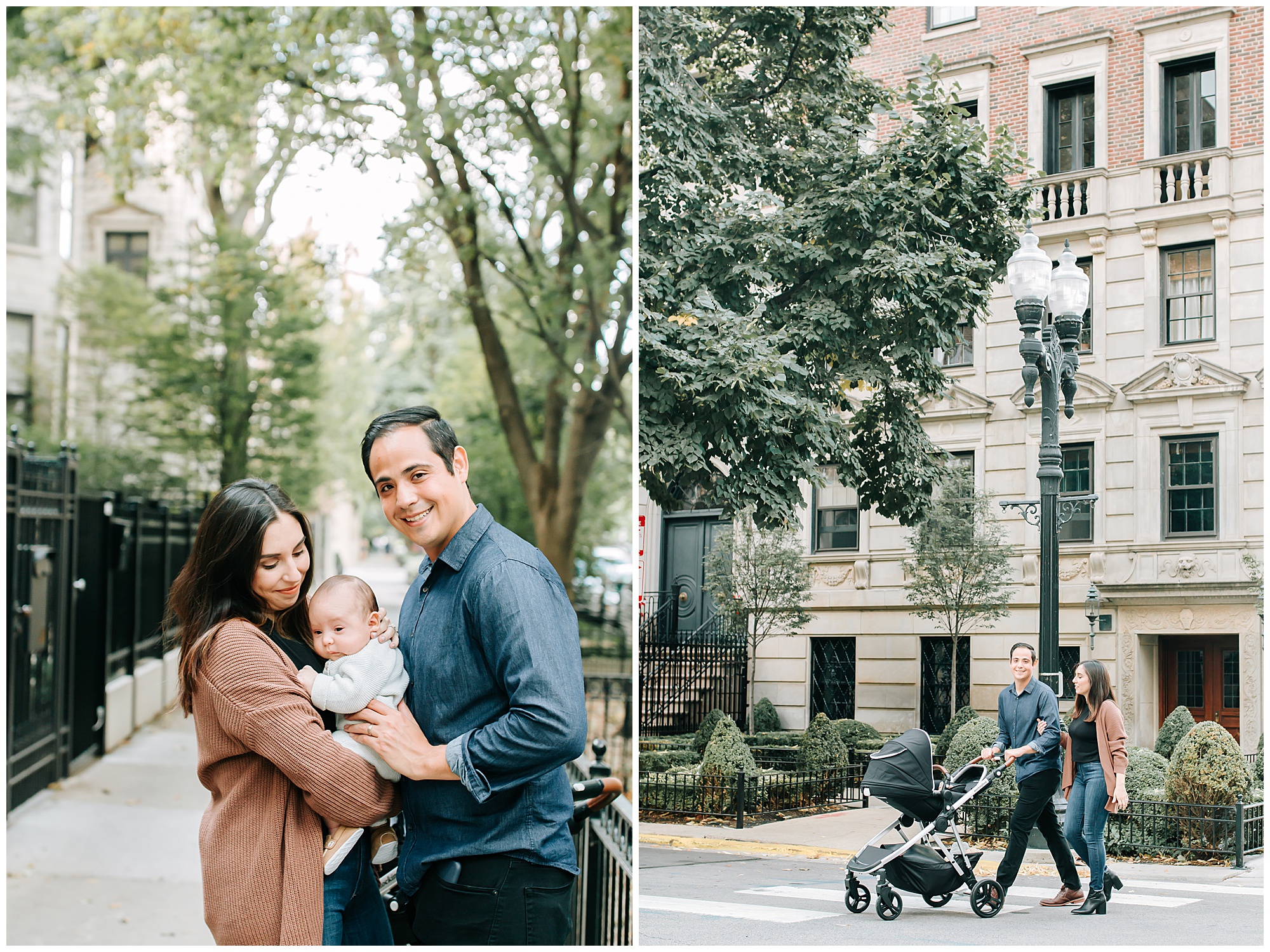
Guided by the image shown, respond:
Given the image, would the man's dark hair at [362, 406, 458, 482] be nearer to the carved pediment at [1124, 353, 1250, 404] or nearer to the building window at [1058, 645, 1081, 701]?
the building window at [1058, 645, 1081, 701]

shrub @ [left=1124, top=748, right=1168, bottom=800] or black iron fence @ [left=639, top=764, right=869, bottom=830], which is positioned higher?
shrub @ [left=1124, top=748, right=1168, bottom=800]

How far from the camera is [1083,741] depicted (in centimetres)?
399

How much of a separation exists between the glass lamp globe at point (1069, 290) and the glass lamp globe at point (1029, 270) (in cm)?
3

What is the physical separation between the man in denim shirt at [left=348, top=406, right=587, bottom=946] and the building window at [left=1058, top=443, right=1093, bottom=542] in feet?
7.92

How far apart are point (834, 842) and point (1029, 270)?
232 cm

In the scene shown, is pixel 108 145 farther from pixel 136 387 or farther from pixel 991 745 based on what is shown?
pixel 991 745

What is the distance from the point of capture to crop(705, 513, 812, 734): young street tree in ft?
14.3

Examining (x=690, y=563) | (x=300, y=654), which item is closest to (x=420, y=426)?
(x=300, y=654)

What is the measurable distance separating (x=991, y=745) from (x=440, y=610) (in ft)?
8.11

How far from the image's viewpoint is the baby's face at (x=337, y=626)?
241cm

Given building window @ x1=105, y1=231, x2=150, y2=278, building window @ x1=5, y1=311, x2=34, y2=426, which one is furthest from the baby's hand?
building window @ x1=105, y1=231, x2=150, y2=278

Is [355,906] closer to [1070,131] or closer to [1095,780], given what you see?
[1095,780]

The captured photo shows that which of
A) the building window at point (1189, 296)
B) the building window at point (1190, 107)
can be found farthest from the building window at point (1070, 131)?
the building window at point (1189, 296)

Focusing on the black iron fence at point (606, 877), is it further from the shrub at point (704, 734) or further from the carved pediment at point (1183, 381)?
the carved pediment at point (1183, 381)
